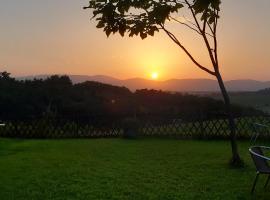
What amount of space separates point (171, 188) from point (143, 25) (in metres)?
3.44

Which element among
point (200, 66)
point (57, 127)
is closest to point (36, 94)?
point (57, 127)

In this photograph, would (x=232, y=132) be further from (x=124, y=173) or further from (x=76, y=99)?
(x=76, y=99)

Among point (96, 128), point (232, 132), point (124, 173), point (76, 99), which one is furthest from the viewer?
point (76, 99)

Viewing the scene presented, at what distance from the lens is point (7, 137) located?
19.2m

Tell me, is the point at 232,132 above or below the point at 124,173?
above

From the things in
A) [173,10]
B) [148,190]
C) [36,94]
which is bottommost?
[148,190]

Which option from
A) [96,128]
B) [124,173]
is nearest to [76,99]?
[96,128]

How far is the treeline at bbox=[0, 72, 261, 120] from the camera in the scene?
24.8 metres

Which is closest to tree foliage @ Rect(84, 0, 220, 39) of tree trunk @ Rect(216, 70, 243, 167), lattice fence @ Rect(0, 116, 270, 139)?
tree trunk @ Rect(216, 70, 243, 167)

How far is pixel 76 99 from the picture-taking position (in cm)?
2767

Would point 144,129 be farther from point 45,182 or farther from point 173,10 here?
point 45,182

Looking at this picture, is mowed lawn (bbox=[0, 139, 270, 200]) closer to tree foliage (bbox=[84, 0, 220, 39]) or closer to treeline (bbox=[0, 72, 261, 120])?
tree foliage (bbox=[84, 0, 220, 39])

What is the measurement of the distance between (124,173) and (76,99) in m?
18.0

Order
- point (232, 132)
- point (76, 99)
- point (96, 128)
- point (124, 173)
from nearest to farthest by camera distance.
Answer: point (124, 173)
point (232, 132)
point (96, 128)
point (76, 99)
